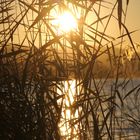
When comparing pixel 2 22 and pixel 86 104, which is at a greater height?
pixel 2 22

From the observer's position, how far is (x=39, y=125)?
259cm

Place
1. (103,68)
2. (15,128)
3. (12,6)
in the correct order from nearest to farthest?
(15,128), (12,6), (103,68)

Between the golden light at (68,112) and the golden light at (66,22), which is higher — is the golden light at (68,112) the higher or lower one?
the lower one

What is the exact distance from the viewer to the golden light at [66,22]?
2791 mm

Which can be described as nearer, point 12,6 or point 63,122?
point 63,122

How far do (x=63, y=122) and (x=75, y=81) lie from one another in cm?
36

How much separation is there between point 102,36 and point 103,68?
4.53 ft

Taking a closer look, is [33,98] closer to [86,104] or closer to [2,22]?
[86,104]

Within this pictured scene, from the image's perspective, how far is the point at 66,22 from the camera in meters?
2.94

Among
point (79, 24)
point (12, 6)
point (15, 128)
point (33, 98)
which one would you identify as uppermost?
point (12, 6)

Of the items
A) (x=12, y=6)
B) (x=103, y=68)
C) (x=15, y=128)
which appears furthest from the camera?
(x=103, y=68)

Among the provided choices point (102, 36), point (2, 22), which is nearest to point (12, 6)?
point (2, 22)

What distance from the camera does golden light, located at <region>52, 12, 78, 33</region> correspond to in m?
2.79

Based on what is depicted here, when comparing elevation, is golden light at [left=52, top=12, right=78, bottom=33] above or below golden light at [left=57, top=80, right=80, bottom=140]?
above
